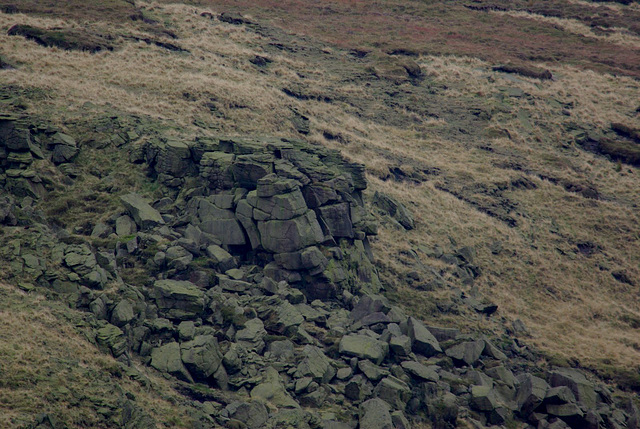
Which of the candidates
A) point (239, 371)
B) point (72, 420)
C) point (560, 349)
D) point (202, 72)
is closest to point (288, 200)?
point (239, 371)

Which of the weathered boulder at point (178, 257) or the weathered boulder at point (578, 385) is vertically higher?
the weathered boulder at point (178, 257)

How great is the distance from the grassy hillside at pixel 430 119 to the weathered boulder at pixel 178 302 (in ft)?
12.4

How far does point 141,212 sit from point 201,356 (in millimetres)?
9369

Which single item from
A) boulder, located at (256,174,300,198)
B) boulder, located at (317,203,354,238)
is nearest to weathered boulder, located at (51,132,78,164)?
boulder, located at (256,174,300,198)

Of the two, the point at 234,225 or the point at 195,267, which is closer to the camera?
the point at 195,267

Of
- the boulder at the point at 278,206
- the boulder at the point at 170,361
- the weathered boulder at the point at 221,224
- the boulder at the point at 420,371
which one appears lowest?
the boulder at the point at 420,371

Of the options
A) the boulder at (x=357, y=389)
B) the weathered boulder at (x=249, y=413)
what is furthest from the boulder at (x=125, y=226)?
the boulder at (x=357, y=389)

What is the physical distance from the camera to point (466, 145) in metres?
50.2

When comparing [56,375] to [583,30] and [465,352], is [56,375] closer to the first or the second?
[465,352]

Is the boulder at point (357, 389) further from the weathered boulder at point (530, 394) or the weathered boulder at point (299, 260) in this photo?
the weathered boulder at point (530, 394)

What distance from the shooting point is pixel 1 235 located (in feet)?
61.8

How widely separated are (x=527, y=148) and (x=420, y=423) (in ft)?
130

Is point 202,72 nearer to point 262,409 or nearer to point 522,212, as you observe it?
point 522,212

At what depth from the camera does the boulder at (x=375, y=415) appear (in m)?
16.0
